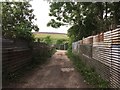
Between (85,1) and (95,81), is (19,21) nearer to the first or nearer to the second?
(85,1)

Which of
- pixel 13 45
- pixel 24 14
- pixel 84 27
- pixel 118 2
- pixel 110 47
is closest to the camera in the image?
pixel 110 47

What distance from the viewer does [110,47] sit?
351 inches

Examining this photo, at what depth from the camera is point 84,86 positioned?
30.1 ft

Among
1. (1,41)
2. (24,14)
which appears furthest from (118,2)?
(1,41)

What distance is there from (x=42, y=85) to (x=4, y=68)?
2.16m

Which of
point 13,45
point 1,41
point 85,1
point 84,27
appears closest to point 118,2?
point 85,1

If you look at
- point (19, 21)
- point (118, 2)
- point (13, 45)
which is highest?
point (118, 2)

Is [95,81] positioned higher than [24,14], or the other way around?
[24,14]

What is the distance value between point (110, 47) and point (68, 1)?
16.8m

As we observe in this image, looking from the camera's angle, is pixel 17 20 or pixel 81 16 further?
pixel 81 16

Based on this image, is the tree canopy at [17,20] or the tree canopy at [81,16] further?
the tree canopy at [81,16]

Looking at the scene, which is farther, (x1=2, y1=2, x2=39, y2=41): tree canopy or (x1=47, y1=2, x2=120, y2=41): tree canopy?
(x1=47, y1=2, x2=120, y2=41): tree canopy

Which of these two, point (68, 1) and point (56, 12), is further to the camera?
point (56, 12)

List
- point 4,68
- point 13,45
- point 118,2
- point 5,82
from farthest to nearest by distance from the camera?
point 118,2 < point 13,45 < point 4,68 < point 5,82
